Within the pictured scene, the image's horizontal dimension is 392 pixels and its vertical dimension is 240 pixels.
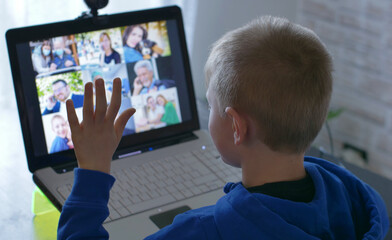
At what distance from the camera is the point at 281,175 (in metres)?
0.86

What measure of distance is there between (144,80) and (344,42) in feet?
3.79

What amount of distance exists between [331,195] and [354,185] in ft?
0.25

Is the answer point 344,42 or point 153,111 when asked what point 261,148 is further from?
point 344,42

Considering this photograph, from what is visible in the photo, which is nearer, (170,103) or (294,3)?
(170,103)

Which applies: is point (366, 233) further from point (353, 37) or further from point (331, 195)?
point (353, 37)

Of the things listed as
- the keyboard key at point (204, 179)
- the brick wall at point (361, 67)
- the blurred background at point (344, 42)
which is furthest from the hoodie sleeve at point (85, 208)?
the brick wall at point (361, 67)

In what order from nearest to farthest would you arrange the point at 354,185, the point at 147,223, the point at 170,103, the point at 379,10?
the point at 354,185 → the point at 147,223 → the point at 170,103 → the point at 379,10

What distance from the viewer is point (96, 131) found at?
0.85 metres

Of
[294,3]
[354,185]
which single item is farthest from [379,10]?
[354,185]

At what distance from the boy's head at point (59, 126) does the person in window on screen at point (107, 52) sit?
165 millimetres

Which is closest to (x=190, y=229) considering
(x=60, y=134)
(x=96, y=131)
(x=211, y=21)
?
(x=96, y=131)

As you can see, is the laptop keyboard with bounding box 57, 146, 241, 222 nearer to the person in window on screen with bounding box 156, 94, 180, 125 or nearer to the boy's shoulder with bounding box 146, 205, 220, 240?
the person in window on screen with bounding box 156, 94, 180, 125

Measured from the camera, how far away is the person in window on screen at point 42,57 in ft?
3.88

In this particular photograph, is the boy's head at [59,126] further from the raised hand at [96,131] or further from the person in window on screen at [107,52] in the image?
the raised hand at [96,131]
